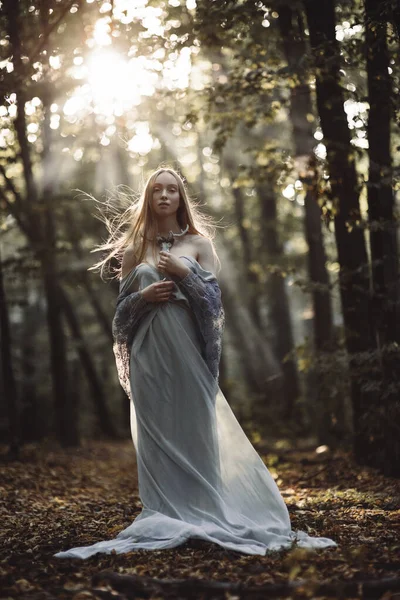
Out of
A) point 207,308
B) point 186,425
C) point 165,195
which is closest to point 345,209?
point 165,195

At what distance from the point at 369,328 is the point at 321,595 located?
206 inches

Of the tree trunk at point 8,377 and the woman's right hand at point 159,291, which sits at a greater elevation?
the woman's right hand at point 159,291

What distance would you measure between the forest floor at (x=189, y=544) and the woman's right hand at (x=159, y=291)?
1942 mm

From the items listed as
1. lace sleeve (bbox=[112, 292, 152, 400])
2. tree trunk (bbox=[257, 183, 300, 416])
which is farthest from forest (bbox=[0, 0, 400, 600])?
tree trunk (bbox=[257, 183, 300, 416])

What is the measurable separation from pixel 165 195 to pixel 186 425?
199 centimetres

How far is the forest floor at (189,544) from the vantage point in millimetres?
4156

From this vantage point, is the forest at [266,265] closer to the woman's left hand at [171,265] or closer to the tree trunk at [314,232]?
the tree trunk at [314,232]

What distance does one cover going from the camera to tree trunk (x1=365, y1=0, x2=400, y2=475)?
297 inches

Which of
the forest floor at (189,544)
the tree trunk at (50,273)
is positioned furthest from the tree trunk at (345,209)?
the tree trunk at (50,273)

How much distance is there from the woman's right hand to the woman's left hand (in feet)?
0.33

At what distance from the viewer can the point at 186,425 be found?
574 cm

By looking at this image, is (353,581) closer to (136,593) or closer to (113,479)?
(136,593)

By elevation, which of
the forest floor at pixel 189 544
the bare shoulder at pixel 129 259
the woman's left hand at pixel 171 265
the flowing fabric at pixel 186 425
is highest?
the bare shoulder at pixel 129 259

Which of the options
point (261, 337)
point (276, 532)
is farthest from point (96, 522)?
point (261, 337)
